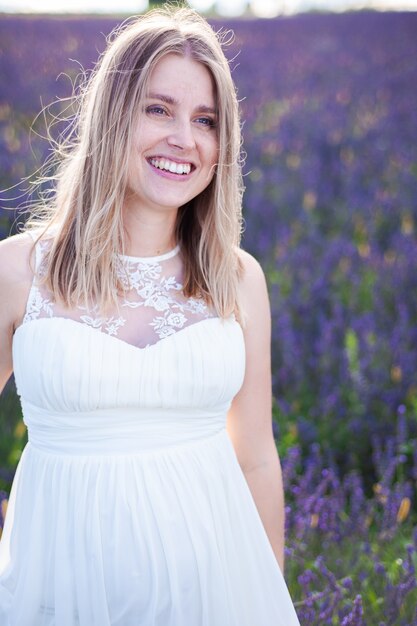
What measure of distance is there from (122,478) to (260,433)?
1.53ft

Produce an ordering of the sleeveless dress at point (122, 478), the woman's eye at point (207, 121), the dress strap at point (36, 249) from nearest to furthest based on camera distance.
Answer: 1. the sleeveless dress at point (122, 478)
2. the dress strap at point (36, 249)
3. the woman's eye at point (207, 121)

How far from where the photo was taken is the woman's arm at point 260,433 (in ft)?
7.38

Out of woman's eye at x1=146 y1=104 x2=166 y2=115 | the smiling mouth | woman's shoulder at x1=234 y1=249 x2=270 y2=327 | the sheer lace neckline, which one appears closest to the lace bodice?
the sheer lace neckline

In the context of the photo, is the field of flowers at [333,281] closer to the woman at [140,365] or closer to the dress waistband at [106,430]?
the woman at [140,365]

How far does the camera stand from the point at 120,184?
6.73ft

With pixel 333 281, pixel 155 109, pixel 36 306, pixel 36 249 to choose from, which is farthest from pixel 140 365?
pixel 333 281

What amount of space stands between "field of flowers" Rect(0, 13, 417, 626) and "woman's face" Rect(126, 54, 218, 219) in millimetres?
1146

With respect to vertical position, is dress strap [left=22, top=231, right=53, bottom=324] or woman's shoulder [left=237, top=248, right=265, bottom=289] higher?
woman's shoulder [left=237, top=248, right=265, bottom=289]

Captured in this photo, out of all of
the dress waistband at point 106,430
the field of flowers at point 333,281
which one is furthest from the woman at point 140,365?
the field of flowers at point 333,281

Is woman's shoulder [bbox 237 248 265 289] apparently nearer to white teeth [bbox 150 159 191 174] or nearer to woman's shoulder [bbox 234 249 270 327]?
woman's shoulder [bbox 234 249 270 327]

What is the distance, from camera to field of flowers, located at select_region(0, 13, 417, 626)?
2943 mm

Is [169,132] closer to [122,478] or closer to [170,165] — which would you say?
[170,165]

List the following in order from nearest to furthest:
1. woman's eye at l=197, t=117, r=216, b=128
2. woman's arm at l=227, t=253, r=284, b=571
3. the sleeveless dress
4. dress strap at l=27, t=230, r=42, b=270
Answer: the sleeveless dress, dress strap at l=27, t=230, r=42, b=270, woman's eye at l=197, t=117, r=216, b=128, woman's arm at l=227, t=253, r=284, b=571

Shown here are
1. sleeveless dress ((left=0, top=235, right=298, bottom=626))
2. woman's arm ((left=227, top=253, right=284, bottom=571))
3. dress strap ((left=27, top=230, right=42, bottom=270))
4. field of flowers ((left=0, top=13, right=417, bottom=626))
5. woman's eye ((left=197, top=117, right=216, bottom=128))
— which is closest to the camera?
sleeveless dress ((left=0, top=235, right=298, bottom=626))
